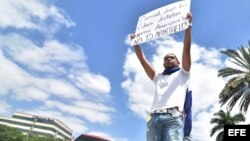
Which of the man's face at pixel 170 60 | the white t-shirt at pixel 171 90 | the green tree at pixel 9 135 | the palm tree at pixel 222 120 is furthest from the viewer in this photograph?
the green tree at pixel 9 135

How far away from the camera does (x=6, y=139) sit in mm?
84562

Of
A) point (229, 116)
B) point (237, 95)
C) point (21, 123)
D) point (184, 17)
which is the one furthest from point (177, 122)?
point (21, 123)

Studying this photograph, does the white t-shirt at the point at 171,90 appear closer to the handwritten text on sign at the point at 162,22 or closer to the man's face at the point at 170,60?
the man's face at the point at 170,60

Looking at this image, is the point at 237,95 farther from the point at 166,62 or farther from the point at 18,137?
the point at 18,137

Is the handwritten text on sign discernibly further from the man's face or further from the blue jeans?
the blue jeans

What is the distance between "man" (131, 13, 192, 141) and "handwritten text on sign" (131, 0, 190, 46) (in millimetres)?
272

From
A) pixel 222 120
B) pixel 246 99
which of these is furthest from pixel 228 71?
pixel 222 120

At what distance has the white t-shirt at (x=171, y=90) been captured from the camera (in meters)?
5.01

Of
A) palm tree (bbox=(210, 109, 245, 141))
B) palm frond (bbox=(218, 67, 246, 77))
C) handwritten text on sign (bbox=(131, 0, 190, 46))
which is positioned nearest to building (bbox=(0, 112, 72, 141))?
palm tree (bbox=(210, 109, 245, 141))

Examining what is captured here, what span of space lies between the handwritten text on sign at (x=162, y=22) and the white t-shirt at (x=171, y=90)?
2.55 feet

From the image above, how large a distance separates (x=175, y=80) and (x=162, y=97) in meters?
0.30

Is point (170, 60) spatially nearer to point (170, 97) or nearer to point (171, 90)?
point (171, 90)

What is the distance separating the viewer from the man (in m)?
4.77

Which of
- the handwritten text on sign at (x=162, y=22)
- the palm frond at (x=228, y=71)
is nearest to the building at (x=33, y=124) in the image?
the palm frond at (x=228, y=71)
